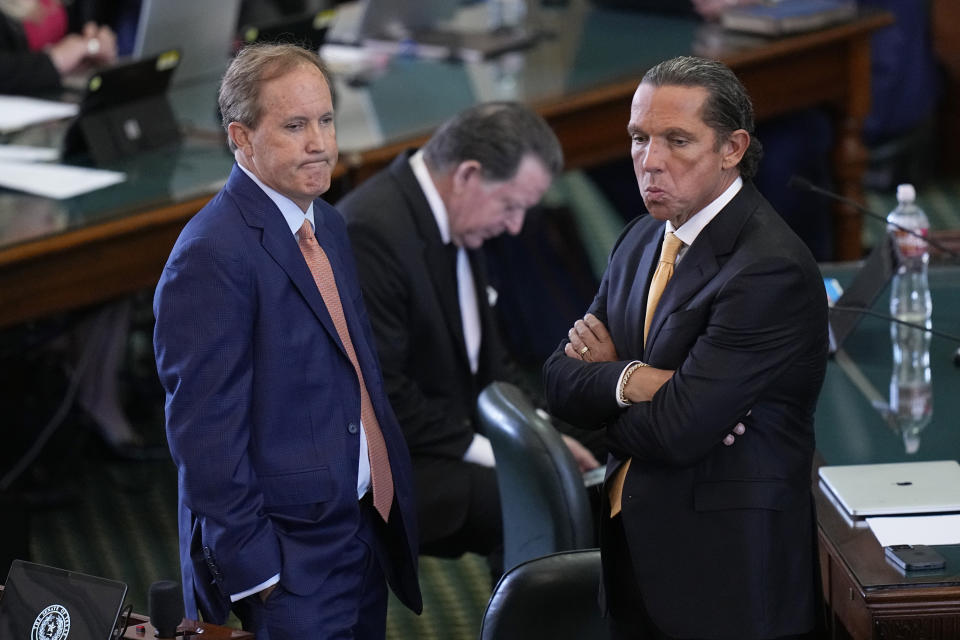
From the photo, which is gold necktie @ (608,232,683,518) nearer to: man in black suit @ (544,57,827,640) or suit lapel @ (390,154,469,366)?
man in black suit @ (544,57,827,640)

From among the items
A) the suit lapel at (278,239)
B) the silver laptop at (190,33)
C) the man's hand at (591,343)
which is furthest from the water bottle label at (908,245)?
the silver laptop at (190,33)

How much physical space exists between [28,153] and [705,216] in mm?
2809

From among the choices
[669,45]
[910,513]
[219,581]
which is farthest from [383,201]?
[669,45]

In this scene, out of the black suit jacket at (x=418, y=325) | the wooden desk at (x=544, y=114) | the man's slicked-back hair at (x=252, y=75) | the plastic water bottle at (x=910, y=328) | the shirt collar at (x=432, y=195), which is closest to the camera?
the man's slicked-back hair at (x=252, y=75)

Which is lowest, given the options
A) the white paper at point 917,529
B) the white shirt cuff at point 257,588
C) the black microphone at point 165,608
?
the white paper at point 917,529

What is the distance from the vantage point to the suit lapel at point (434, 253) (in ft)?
10.1

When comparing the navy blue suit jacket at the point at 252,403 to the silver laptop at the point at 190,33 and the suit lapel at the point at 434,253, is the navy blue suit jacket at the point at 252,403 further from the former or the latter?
the silver laptop at the point at 190,33

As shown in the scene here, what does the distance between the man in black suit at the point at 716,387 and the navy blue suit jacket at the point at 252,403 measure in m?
0.44

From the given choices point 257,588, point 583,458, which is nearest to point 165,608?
point 257,588

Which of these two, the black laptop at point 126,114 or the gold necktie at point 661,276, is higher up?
the black laptop at point 126,114

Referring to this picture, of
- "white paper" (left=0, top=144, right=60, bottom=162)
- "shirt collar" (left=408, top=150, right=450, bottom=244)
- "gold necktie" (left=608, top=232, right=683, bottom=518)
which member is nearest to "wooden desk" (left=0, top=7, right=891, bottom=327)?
"white paper" (left=0, top=144, right=60, bottom=162)

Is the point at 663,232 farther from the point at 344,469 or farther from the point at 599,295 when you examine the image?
the point at 344,469

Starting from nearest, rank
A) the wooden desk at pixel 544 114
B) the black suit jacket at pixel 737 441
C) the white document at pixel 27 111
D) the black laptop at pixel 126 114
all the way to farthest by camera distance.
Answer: the black suit jacket at pixel 737 441, the wooden desk at pixel 544 114, the black laptop at pixel 126 114, the white document at pixel 27 111

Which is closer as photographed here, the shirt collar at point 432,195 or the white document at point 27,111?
the shirt collar at point 432,195
